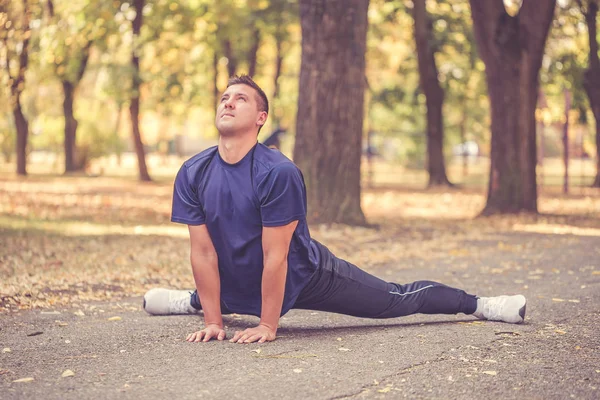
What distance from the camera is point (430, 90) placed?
25688 mm

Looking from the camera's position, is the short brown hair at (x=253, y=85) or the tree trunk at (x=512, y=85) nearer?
the short brown hair at (x=253, y=85)

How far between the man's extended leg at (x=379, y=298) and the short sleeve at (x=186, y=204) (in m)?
0.77

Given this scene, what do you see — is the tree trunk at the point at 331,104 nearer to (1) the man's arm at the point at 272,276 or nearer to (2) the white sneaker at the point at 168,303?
(2) the white sneaker at the point at 168,303

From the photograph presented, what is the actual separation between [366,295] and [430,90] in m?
20.9

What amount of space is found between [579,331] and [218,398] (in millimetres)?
2733

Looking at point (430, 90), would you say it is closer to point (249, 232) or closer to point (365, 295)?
point (365, 295)

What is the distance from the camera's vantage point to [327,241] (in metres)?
11.4

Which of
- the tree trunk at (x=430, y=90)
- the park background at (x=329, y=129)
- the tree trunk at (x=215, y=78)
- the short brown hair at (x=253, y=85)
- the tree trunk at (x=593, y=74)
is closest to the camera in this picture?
the short brown hair at (x=253, y=85)

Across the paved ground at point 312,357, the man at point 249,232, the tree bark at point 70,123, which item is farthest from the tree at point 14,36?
the man at point 249,232

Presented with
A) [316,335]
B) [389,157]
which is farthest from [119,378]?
[389,157]

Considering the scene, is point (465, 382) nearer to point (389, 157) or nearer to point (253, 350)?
point (253, 350)

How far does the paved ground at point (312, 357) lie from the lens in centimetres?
416

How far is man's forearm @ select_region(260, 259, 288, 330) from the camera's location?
4.95m

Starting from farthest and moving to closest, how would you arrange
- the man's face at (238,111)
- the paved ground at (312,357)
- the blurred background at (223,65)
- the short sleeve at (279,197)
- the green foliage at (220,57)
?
the blurred background at (223,65)
the green foliage at (220,57)
the man's face at (238,111)
the short sleeve at (279,197)
the paved ground at (312,357)
